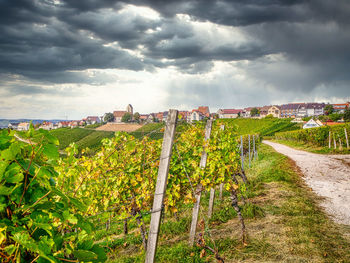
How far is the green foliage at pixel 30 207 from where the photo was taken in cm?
100

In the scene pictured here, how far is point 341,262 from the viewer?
14.2 feet

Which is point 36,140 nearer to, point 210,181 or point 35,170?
point 35,170

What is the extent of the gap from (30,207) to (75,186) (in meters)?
2.98

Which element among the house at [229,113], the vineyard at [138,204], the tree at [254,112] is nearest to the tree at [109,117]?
the house at [229,113]

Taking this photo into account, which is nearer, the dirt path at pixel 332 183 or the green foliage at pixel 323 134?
the dirt path at pixel 332 183

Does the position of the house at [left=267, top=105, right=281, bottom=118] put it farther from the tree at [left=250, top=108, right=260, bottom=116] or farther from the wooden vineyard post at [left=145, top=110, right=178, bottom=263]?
the wooden vineyard post at [left=145, top=110, right=178, bottom=263]

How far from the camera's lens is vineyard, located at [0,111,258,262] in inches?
41.2

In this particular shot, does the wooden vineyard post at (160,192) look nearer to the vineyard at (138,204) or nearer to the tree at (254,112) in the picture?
the vineyard at (138,204)

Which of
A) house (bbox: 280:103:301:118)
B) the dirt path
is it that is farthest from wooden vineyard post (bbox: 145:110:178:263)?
house (bbox: 280:103:301:118)

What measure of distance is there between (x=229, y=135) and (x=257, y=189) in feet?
14.9

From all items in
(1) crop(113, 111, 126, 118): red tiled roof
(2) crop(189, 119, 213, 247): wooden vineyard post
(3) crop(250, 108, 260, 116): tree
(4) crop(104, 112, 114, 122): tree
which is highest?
(3) crop(250, 108, 260, 116): tree

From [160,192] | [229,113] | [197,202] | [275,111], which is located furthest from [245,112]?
[160,192]

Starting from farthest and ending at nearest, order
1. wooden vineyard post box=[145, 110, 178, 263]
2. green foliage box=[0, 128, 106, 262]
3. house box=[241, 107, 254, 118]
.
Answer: house box=[241, 107, 254, 118]
wooden vineyard post box=[145, 110, 178, 263]
green foliage box=[0, 128, 106, 262]

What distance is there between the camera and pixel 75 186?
3.82 metres
